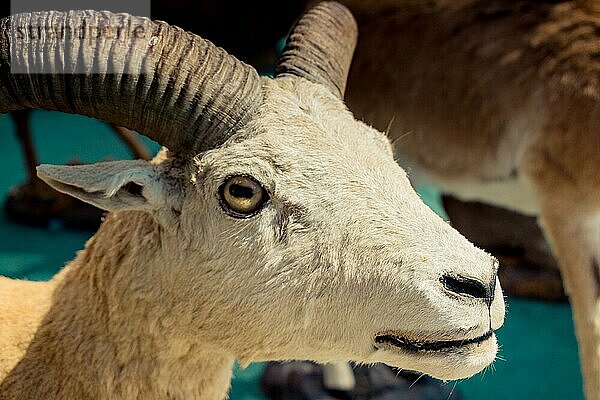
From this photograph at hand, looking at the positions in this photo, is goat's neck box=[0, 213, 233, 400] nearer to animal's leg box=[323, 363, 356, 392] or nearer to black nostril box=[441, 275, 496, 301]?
black nostril box=[441, 275, 496, 301]

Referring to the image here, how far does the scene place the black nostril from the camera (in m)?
1.47

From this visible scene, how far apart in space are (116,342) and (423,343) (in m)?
0.71

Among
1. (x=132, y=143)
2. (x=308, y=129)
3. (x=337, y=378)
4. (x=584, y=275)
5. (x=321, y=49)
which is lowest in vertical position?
(x=337, y=378)

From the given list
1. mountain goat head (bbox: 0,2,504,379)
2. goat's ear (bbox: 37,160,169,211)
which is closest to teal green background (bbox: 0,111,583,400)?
mountain goat head (bbox: 0,2,504,379)

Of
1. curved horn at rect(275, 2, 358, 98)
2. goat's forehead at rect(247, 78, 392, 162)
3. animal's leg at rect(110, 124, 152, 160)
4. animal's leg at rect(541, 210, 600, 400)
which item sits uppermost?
curved horn at rect(275, 2, 358, 98)

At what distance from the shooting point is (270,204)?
1572 millimetres

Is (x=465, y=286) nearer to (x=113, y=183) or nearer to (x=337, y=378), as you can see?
(x=113, y=183)

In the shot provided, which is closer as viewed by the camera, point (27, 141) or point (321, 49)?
point (321, 49)

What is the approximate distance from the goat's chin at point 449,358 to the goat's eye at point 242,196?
413 mm

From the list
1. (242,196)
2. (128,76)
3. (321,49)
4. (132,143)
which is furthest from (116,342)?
(132,143)

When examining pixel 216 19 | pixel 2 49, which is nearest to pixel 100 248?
pixel 2 49

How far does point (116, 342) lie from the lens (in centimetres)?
173

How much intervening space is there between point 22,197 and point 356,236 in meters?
3.45

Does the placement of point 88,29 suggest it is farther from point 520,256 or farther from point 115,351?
point 520,256
